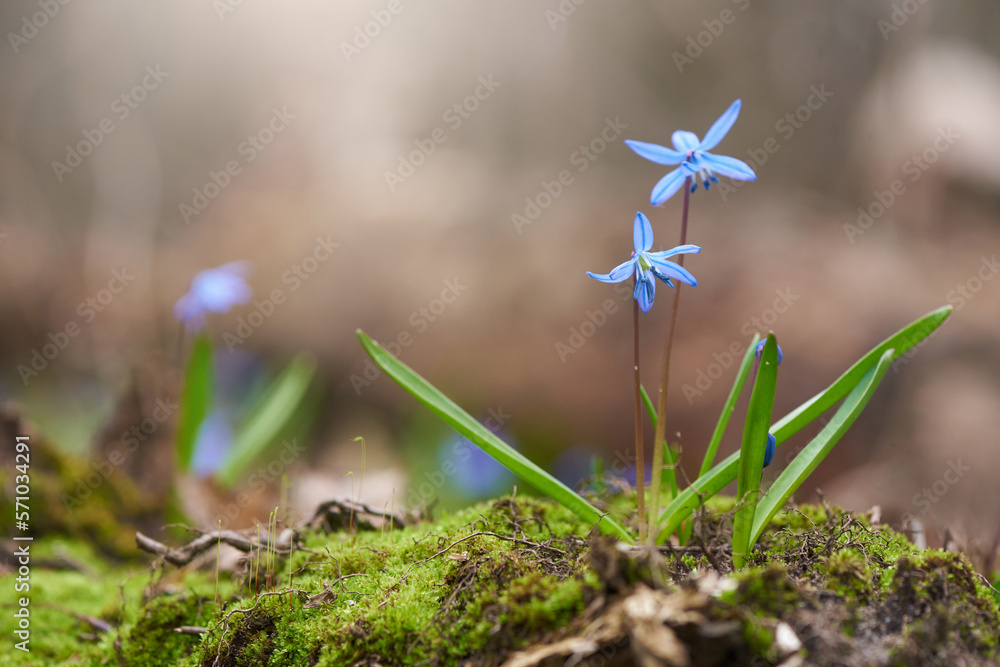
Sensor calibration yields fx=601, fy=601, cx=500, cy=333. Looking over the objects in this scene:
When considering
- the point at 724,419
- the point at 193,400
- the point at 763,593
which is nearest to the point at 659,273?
the point at 724,419

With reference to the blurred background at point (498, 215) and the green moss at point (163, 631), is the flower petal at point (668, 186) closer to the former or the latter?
the green moss at point (163, 631)

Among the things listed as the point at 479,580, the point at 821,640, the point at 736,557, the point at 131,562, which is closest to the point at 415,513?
the point at 479,580

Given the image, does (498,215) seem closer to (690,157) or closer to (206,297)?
(206,297)

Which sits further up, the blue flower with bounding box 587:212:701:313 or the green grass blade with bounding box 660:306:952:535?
the blue flower with bounding box 587:212:701:313

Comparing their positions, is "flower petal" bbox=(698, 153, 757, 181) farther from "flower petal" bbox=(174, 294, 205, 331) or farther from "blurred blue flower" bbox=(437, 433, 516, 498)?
"flower petal" bbox=(174, 294, 205, 331)

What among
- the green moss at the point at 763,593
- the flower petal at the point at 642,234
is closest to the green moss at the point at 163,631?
the green moss at the point at 763,593

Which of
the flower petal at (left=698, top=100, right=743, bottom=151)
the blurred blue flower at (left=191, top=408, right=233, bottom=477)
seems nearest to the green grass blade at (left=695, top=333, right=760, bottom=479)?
the flower petal at (left=698, top=100, right=743, bottom=151)

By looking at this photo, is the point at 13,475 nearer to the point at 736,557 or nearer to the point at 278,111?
the point at 736,557
